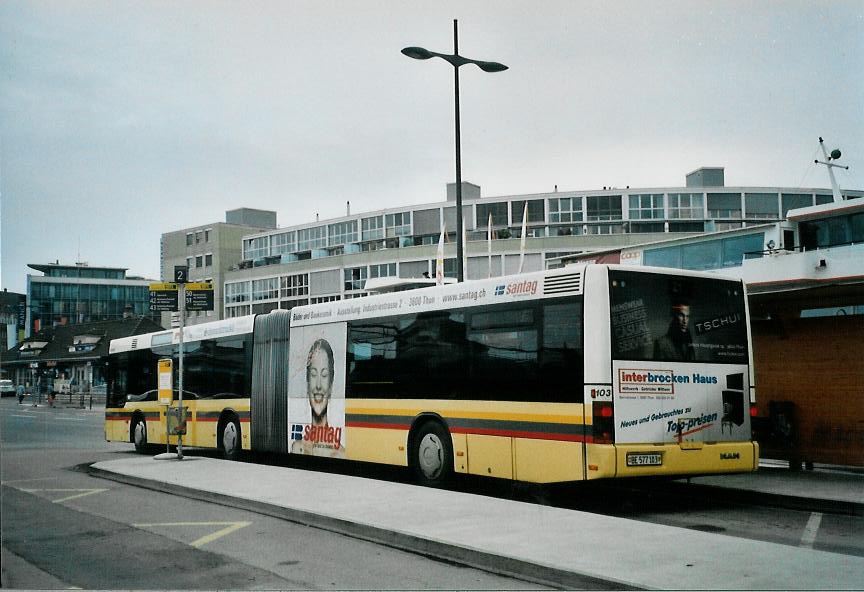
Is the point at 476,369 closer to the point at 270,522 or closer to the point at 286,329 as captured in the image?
the point at 270,522

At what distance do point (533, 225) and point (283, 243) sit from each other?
33.4 meters

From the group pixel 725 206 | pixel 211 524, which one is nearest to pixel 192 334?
pixel 211 524

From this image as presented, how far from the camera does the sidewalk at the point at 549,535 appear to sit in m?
6.78

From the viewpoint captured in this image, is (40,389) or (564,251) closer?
(40,389)

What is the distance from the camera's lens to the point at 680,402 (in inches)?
434

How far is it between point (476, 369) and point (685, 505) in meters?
3.28

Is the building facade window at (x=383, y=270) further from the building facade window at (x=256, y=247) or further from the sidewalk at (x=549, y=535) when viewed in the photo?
the sidewalk at (x=549, y=535)

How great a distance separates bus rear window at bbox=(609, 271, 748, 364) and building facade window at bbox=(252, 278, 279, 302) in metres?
88.9

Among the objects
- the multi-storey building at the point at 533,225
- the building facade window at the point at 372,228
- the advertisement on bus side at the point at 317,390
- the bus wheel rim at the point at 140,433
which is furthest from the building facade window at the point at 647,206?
the advertisement on bus side at the point at 317,390

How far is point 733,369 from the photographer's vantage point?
460 inches

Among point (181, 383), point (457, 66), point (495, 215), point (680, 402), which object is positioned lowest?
point (680, 402)

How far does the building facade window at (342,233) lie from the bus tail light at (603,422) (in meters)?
87.3

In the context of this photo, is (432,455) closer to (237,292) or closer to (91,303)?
(91,303)

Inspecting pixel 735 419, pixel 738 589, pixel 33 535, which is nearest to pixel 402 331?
pixel 735 419
